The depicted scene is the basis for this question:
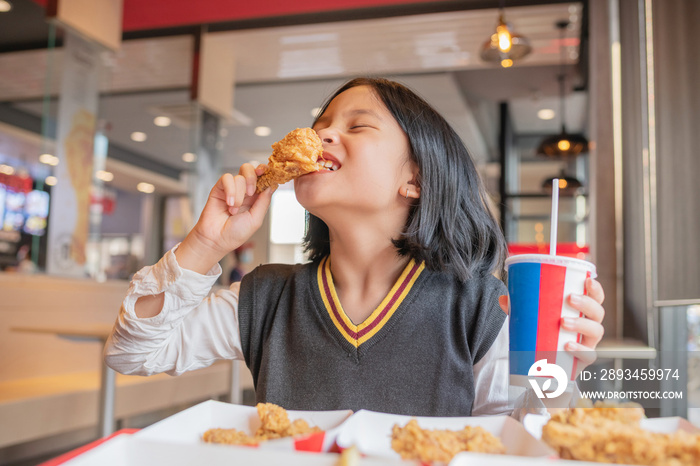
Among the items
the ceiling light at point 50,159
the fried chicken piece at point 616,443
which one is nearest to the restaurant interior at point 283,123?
the ceiling light at point 50,159

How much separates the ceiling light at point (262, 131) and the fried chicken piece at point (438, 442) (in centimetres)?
876

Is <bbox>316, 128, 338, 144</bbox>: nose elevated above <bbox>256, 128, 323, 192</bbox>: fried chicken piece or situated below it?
above

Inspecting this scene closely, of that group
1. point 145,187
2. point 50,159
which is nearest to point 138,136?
point 145,187

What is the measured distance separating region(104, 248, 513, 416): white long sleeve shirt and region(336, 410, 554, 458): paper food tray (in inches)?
14.7

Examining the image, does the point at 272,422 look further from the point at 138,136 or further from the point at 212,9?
the point at 138,136

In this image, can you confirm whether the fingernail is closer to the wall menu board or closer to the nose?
the nose

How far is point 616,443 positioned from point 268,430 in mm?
378

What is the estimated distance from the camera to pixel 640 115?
3461 millimetres

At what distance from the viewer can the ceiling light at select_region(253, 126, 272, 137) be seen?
912cm

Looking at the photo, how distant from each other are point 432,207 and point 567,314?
1.77ft

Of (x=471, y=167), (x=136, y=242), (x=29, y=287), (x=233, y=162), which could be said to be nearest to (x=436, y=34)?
(x=29, y=287)

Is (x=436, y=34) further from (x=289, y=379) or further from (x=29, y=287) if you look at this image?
(x=289, y=379)

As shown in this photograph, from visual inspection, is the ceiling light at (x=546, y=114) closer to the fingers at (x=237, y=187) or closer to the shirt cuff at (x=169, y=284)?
the fingers at (x=237, y=187)

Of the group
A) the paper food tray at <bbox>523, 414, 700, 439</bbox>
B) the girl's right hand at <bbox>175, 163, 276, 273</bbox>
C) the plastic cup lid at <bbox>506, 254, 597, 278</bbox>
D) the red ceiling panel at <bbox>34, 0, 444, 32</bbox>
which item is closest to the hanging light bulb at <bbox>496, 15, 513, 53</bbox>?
the red ceiling panel at <bbox>34, 0, 444, 32</bbox>
